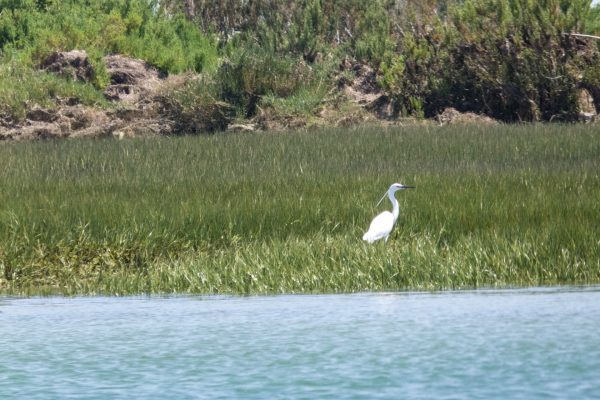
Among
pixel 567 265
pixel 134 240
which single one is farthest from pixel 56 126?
pixel 567 265

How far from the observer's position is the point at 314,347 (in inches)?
416

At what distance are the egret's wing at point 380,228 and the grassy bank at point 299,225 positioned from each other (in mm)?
324

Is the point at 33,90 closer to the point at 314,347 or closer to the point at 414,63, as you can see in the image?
the point at 414,63

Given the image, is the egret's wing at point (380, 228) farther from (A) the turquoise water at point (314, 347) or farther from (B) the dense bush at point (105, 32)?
(B) the dense bush at point (105, 32)

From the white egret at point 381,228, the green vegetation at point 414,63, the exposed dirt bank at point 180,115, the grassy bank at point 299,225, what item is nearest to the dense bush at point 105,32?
the green vegetation at point 414,63

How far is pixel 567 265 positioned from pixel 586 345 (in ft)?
15.0

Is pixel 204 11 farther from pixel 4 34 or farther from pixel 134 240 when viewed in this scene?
pixel 134 240

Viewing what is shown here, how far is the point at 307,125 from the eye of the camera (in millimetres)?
38000

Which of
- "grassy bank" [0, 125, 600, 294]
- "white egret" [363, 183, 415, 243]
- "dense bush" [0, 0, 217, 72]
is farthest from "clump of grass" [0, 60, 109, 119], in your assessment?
"white egret" [363, 183, 415, 243]

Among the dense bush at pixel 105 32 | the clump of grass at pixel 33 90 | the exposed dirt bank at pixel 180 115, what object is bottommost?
the exposed dirt bank at pixel 180 115

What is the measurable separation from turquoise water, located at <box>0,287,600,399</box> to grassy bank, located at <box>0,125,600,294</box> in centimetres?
89

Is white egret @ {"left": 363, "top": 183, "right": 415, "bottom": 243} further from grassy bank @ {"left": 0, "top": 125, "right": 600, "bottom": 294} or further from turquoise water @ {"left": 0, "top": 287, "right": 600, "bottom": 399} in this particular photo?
turquoise water @ {"left": 0, "top": 287, "right": 600, "bottom": 399}

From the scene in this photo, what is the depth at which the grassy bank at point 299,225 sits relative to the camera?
1466cm

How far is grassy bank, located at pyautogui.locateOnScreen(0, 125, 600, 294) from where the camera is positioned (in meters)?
14.7
